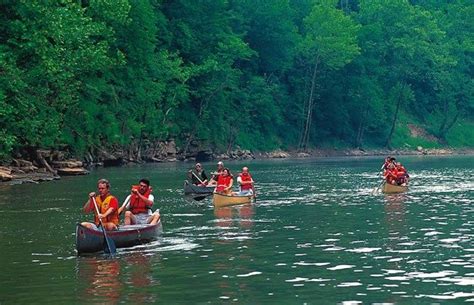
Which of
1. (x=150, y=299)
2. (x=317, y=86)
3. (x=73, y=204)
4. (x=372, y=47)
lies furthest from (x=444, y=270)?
(x=372, y=47)

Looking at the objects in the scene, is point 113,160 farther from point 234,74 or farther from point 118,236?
point 118,236

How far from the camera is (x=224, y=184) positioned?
4212 cm

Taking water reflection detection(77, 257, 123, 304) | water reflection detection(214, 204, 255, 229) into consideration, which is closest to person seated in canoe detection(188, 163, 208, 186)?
water reflection detection(214, 204, 255, 229)

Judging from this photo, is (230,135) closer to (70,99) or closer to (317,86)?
(317,86)

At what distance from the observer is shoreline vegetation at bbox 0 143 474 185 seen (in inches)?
2270

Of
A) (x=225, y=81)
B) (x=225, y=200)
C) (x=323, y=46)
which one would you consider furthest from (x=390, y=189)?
(x=323, y=46)

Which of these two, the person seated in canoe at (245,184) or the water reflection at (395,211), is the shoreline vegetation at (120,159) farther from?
the water reflection at (395,211)

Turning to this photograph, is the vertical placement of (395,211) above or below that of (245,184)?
below

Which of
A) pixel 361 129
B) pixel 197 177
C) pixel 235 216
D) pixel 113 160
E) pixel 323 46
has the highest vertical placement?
pixel 323 46

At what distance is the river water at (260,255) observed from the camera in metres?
18.8

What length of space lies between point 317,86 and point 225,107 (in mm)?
17328

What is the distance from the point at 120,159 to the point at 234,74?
2356 centimetres

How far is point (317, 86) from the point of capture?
11388 centimetres

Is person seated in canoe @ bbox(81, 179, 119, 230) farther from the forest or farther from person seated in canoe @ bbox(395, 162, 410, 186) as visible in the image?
the forest
